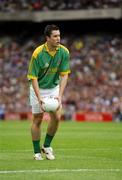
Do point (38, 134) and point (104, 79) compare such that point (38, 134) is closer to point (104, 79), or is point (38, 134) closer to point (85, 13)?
point (104, 79)

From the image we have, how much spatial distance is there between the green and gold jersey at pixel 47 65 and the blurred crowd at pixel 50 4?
34135 mm

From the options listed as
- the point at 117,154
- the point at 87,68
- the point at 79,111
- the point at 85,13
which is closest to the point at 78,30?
the point at 85,13

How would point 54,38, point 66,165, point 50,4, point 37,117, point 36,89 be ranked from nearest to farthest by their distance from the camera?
point 66,165 → point 36,89 → point 54,38 → point 37,117 → point 50,4

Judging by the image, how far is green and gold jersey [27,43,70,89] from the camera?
12.6 metres

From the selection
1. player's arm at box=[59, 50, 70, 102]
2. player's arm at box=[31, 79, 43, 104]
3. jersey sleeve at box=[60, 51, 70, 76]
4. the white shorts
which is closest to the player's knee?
the white shorts

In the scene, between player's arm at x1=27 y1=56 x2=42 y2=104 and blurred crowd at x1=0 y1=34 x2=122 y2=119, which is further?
blurred crowd at x1=0 y1=34 x2=122 y2=119

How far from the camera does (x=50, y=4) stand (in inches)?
1912

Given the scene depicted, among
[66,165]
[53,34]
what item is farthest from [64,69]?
[66,165]

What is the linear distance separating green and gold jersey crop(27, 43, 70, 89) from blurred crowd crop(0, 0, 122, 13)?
3414 centimetres

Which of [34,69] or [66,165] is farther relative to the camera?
[34,69]

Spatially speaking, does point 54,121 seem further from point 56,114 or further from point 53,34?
point 53,34

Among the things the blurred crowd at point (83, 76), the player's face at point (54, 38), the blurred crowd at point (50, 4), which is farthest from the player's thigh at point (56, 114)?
the blurred crowd at point (50, 4)

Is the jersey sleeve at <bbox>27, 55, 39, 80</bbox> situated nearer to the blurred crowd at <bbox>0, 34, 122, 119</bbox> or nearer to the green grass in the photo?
the green grass

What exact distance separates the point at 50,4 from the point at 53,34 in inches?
1434
